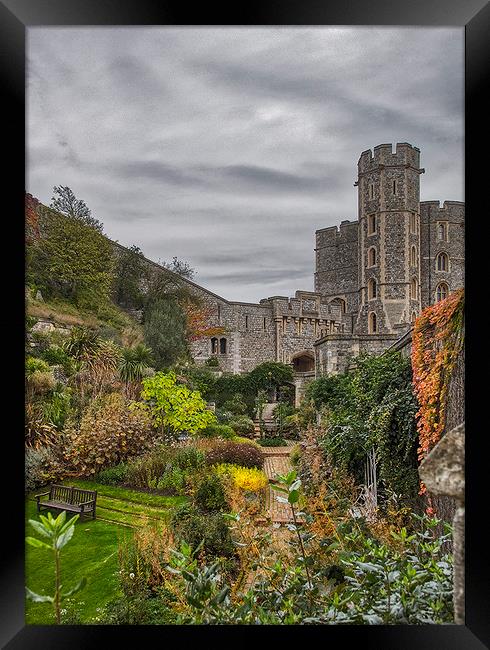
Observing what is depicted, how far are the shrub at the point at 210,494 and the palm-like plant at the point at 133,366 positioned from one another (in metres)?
0.93

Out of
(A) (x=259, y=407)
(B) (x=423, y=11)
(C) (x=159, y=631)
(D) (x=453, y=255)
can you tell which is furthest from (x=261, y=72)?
(C) (x=159, y=631)

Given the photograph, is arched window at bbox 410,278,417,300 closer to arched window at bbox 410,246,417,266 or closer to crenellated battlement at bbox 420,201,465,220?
arched window at bbox 410,246,417,266

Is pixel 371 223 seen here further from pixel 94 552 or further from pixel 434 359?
pixel 94 552

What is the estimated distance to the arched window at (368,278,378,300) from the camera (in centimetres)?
432

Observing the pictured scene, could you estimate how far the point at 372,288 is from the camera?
4.34 metres

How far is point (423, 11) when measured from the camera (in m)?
2.19

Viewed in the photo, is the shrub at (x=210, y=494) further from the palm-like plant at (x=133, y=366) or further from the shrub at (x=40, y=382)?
the shrub at (x=40, y=382)

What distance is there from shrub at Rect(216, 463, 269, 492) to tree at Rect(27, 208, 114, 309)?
5.46 feet

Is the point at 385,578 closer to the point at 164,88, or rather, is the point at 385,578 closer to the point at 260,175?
the point at 260,175

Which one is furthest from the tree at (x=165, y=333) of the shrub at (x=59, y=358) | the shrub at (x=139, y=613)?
the shrub at (x=139, y=613)

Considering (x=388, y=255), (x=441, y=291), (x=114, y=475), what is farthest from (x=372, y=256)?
(x=114, y=475)

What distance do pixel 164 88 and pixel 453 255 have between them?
2.56 metres
